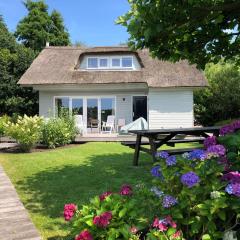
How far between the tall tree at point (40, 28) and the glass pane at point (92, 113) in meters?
22.8

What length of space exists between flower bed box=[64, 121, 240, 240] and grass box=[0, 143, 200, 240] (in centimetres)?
139

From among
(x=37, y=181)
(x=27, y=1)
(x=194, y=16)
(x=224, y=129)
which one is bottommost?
(x=37, y=181)

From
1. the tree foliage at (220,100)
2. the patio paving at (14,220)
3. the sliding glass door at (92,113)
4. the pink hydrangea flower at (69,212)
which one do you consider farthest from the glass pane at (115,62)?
the pink hydrangea flower at (69,212)

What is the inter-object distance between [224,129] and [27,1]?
46219 mm

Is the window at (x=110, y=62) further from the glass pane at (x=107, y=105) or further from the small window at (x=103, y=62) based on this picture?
the glass pane at (x=107, y=105)

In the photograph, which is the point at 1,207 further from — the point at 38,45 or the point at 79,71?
the point at 38,45

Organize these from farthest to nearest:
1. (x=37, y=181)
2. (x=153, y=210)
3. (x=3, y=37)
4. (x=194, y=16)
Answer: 1. (x=3, y=37)
2. (x=37, y=181)
3. (x=194, y=16)
4. (x=153, y=210)

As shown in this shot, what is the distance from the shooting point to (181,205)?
328 centimetres

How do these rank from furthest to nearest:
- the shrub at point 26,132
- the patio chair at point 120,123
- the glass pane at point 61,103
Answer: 1. the glass pane at point 61,103
2. the patio chair at point 120,123
3. the shrub at point 26,132

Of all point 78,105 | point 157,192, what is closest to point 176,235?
point 157,192

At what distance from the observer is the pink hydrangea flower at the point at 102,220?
10.7 ft

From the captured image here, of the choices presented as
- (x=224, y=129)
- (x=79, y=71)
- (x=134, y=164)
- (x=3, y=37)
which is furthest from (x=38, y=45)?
(x=224, y=129)

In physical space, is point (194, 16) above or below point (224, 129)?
above

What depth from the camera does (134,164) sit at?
10531mm
